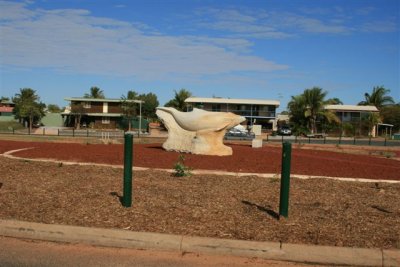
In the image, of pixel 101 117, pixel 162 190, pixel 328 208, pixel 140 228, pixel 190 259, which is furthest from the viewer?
pixel 101 117

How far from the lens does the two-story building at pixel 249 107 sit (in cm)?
Result: 7281

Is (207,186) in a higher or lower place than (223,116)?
lower

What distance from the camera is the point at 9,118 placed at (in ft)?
257

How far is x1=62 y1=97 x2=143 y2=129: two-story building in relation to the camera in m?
72.1

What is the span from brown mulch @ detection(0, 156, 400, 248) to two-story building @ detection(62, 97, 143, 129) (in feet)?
207

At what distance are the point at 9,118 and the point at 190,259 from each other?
263ft

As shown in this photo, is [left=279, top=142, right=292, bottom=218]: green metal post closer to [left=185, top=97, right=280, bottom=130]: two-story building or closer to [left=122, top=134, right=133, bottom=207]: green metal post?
[left=122, top=134, right=133, bottom=207]: green metal post

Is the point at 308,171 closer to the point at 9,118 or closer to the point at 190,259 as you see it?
the point at 190,259

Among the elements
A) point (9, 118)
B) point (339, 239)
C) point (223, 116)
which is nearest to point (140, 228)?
point (339, 239)

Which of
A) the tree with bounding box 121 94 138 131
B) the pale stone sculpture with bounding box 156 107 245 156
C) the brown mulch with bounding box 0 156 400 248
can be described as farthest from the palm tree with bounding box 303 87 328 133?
the brown mulch with bounding box 0 156 400 248

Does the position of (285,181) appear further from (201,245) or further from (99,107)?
(99,107)

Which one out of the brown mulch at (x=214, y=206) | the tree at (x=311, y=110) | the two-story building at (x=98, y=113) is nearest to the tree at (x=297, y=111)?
the tree at (x=311, y=110)

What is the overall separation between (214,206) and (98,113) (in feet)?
222

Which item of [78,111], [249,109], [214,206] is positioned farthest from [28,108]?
[214,206]
